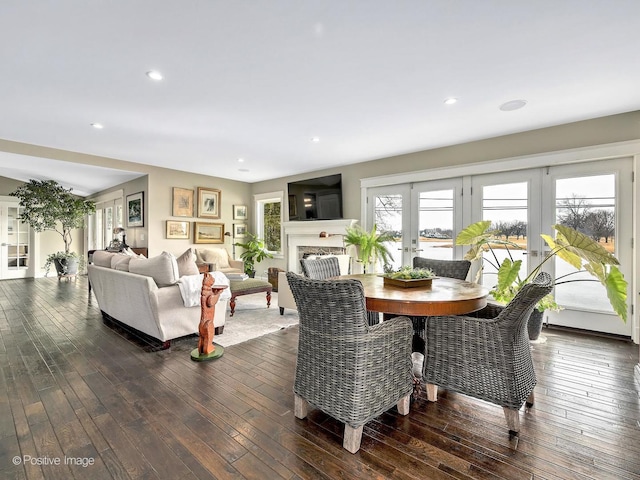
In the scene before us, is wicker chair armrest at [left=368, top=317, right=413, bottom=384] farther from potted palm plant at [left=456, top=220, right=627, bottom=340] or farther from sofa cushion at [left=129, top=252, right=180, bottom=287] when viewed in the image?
sofa cushion at [left=129, top=252, right=180, bottom=287]

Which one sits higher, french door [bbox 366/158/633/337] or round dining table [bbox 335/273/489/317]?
french door [bbox 366/158/633/337]

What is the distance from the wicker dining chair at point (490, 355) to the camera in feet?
5.83

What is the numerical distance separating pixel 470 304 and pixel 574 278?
109 inches

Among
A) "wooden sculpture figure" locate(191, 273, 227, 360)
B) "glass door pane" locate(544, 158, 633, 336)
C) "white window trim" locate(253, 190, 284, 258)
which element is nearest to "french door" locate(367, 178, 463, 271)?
"glass door pane" locate(544, 158, 633, 336)

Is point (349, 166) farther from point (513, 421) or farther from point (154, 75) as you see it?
point (513, 421)

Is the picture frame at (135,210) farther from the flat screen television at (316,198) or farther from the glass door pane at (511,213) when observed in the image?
the glass door pane at (511,213)

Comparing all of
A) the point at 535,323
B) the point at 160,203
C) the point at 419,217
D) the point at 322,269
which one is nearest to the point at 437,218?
the point at 419,217

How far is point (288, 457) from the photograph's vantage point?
1.60 metres

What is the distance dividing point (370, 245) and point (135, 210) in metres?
4.83

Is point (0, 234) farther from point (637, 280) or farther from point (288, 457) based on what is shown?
point (637, 280)

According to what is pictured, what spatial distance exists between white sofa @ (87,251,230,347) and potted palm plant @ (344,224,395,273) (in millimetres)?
2309

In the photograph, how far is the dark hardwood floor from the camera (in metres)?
1.53

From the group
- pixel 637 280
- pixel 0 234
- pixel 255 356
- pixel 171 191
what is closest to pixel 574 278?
pixel 637 280

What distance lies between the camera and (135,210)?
635 cm
